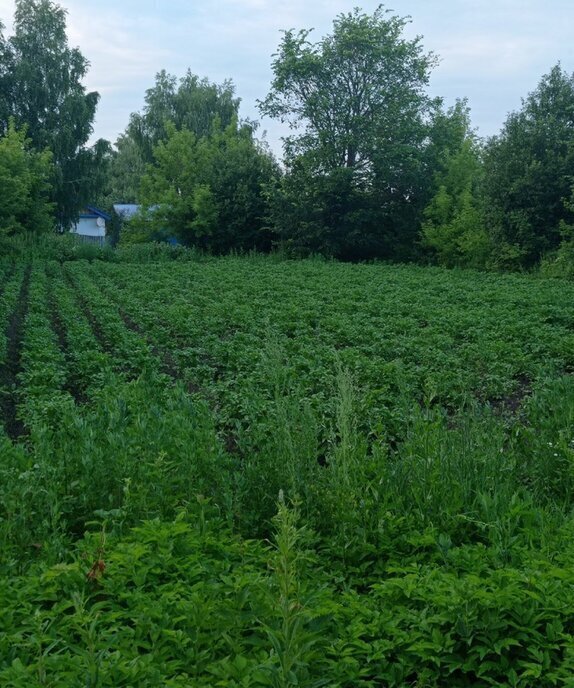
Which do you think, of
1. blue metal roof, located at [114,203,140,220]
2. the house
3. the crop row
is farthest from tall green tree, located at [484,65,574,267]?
the house

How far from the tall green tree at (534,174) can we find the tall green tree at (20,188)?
1912 cm

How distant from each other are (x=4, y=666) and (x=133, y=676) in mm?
493

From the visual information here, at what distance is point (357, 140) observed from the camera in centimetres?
3616

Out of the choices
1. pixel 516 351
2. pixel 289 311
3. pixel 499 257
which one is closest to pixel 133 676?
pixel 516 351

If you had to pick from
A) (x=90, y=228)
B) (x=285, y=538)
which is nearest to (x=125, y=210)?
(x=90, y=228)

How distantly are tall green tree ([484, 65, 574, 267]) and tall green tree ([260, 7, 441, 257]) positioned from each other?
6.93 metres

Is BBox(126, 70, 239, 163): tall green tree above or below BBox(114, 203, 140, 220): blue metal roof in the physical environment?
above

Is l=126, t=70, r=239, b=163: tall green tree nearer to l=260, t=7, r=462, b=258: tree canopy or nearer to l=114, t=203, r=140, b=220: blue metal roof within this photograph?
l=114, t=203, r=140, b=220: blue metal roof

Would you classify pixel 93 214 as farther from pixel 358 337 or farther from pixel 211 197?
pixel 358 337

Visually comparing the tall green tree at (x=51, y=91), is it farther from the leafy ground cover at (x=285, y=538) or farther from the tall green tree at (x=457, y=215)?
the leafy ground cover at (x=285, y=538)

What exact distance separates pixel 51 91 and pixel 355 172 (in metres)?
23.0

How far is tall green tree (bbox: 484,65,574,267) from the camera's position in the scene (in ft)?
90.6

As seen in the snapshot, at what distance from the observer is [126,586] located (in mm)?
3354

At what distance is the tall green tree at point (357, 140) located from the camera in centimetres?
3591
